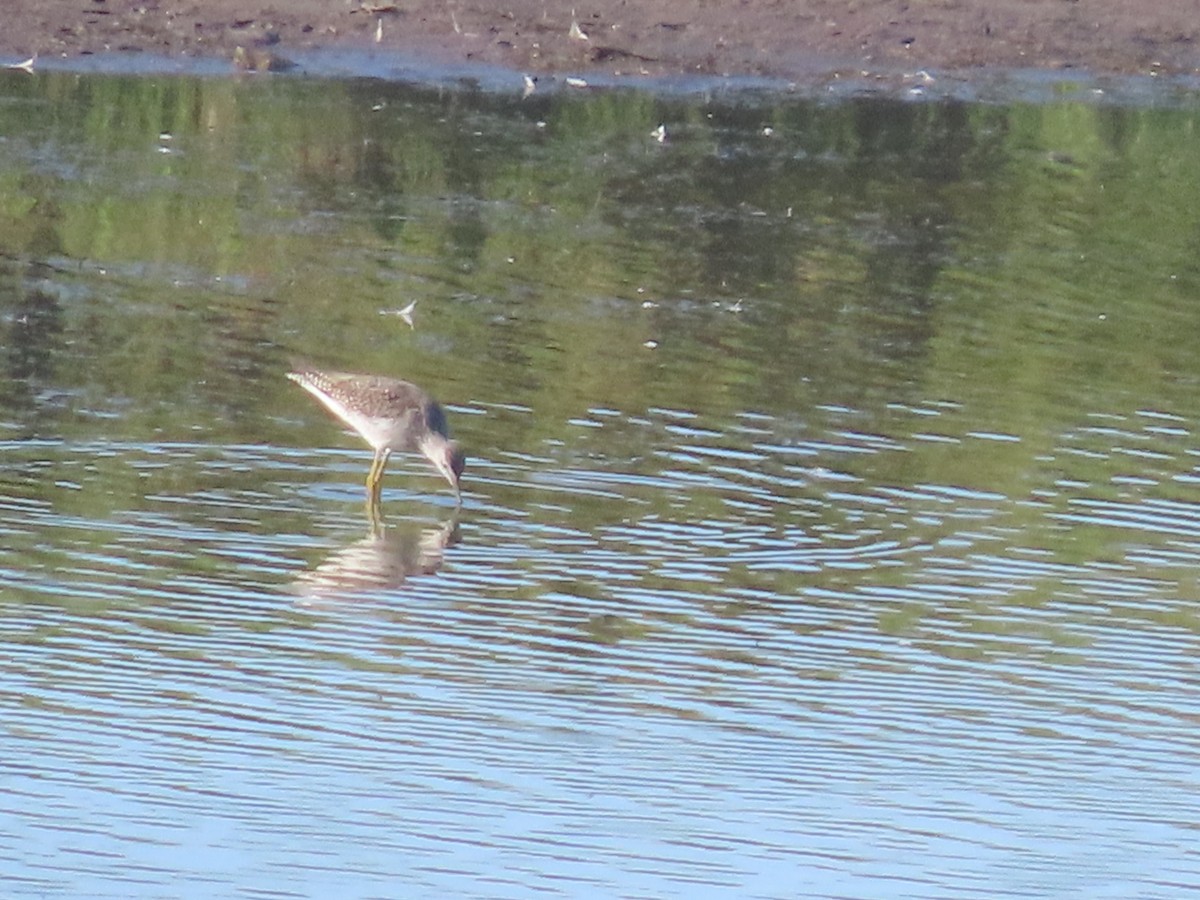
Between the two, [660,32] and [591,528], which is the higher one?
[660,32]

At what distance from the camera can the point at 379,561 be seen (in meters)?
9.70

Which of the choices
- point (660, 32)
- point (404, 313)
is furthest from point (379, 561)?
point (660, 32)

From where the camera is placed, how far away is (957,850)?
7.06 m

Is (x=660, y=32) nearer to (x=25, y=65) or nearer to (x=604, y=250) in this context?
(x=25, y=65)

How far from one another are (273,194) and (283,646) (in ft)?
28.6

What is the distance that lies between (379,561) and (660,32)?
1360cm

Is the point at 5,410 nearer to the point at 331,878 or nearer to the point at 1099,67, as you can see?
the point at 331,878

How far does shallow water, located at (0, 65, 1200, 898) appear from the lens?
280 inches

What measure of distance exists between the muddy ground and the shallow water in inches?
109

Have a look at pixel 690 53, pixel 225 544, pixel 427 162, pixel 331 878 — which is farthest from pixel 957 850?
pixel 690 53

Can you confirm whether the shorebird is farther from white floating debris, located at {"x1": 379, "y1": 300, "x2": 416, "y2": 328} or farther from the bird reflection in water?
white floating debris, located at {"x1": 379, "y1": 300, "x2": 416, "y2": 328}

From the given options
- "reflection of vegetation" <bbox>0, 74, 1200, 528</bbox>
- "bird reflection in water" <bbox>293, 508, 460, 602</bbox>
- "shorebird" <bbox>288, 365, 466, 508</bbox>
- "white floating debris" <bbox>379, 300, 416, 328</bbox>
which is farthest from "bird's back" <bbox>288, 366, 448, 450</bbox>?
"white floating debris" <bbox>379, 300, 416, 328</bbox>

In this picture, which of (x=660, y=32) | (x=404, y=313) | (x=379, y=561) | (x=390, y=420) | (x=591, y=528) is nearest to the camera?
(x=379, y=561)

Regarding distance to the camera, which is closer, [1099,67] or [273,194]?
[273,194]
